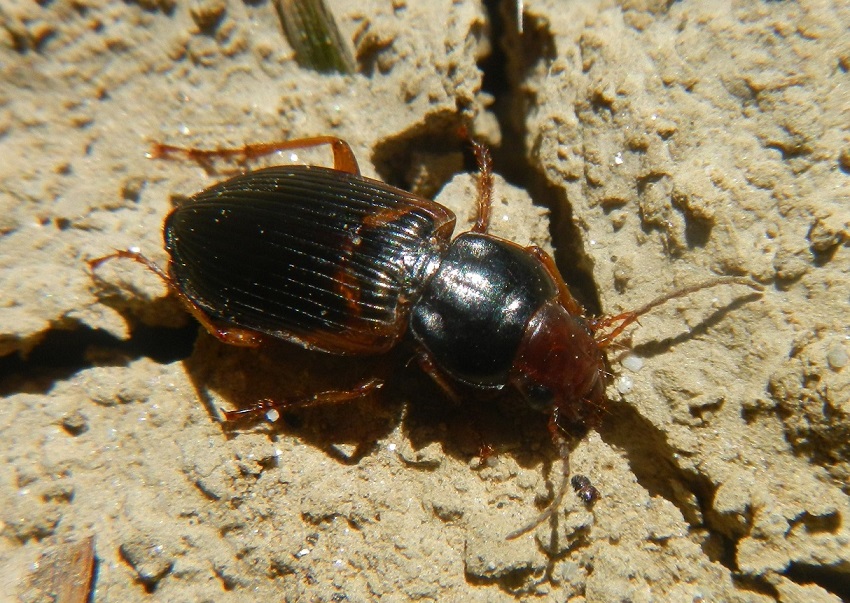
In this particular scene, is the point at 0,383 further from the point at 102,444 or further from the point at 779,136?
the point at 779,136

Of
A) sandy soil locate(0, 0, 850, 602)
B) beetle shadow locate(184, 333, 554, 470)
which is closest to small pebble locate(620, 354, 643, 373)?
sandy soil locate(0, 0, 850, 602)

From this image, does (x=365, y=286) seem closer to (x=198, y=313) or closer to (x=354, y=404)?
(x=354, y=404)

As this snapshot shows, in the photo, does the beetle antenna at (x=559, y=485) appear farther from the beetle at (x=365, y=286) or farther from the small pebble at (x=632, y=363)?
the small pebble at (x=632, y=363)

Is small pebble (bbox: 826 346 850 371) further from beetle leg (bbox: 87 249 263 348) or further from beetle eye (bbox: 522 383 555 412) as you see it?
beetle leg (bbox: 87 249 263 348)

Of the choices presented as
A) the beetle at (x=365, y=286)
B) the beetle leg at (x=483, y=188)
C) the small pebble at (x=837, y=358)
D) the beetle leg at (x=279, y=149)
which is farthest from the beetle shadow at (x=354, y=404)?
the small pebble at (x=837, y=358)

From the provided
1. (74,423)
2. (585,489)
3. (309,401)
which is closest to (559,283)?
(585,489)

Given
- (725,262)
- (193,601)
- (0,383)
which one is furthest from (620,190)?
(0,383)

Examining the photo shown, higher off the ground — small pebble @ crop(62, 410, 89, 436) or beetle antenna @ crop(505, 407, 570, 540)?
beetle antenna @ crop(505, 407, 570, 540)
